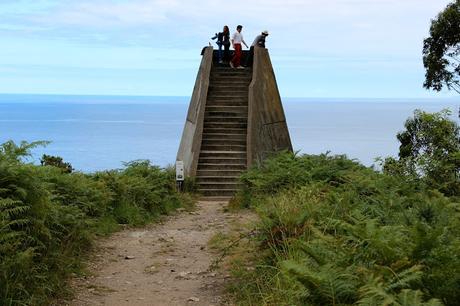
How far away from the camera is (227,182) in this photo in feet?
52.3

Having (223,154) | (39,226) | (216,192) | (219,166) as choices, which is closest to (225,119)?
(223,154)

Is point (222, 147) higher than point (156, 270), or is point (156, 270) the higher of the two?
point (222, 147)

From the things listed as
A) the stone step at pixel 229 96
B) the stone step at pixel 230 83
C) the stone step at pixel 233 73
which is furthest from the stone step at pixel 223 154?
the stone step at pixel 233 73

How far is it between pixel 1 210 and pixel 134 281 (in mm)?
1949

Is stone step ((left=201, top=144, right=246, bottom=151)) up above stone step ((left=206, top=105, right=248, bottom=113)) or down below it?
below

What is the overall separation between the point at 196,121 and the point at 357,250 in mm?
13023

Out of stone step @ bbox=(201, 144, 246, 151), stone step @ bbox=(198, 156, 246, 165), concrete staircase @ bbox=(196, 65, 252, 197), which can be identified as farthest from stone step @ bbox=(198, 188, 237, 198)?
stone step @ bbox=(201, 144, 246, 151)

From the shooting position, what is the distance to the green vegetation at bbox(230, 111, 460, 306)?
383cm

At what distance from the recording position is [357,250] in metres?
4.64

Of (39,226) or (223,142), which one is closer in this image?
(39,226)

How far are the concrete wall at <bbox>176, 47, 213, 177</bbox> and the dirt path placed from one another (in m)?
5.69

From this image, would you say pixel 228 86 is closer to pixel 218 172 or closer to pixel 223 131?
pixel 223 131

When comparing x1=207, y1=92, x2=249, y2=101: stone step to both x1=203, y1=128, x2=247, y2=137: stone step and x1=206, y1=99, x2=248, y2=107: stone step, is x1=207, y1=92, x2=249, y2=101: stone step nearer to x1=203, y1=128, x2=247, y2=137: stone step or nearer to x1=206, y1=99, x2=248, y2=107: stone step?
x1=206, y1=99, x2=248, y2=107: stone step

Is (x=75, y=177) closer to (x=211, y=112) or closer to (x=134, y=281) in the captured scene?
(x=134, y=281)
